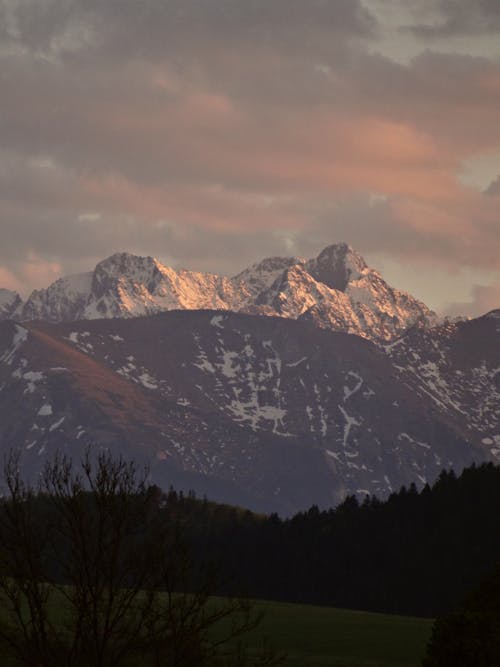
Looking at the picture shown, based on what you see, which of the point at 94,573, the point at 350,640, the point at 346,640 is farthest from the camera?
the point at 346,640

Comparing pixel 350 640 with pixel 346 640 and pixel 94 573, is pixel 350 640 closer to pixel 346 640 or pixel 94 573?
pixel 346 640

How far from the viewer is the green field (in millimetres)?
145000

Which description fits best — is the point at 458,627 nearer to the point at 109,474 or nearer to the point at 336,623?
the point at 109,474

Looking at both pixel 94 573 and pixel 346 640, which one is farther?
pixel 346 640

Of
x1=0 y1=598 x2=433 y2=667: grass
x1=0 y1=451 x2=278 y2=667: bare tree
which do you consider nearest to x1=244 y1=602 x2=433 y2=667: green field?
x1=0 y1=598 x2=433 y2=667: grass

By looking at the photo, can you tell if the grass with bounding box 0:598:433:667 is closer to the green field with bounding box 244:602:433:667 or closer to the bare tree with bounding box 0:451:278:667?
the green field with bounding box 244:602:433:667

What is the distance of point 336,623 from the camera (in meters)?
192

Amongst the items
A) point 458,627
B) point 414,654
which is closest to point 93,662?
point 458,627

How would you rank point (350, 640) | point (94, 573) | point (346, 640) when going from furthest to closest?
point (346, 640) → point (350, 640) → point (94, 573)

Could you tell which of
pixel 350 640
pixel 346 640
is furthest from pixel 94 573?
pixel 346 640

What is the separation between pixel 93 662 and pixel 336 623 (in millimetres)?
144025

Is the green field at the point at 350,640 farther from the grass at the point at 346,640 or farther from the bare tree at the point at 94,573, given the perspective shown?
the bare tree at the point at 94,573

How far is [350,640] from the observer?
168 m

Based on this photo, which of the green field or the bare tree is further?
the green field
